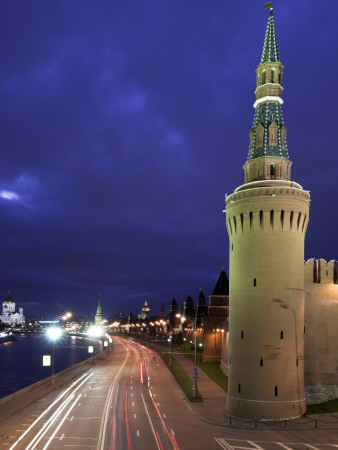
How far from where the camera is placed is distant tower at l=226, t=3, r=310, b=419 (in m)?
38.5

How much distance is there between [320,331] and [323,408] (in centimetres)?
715

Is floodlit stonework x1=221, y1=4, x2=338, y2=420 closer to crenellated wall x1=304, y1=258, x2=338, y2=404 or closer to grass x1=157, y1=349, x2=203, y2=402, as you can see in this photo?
crenellated wall x1=304, y1=258, x2=338, y2=404

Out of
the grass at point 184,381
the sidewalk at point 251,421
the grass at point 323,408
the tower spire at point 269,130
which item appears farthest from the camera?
the grass at point 184,381

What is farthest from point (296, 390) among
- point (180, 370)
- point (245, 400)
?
point (180, 370)

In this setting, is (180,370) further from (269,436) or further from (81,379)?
(269,436)

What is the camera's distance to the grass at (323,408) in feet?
132

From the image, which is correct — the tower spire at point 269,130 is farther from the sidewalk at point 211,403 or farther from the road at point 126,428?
the road at point 126,428

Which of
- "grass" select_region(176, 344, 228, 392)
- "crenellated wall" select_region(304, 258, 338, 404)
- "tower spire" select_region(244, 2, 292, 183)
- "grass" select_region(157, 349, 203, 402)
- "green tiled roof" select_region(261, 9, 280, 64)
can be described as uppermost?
"green tiled roof" select_region(261, 9, 280, 64)

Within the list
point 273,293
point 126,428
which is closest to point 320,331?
point 273,293

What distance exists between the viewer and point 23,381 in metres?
99.8

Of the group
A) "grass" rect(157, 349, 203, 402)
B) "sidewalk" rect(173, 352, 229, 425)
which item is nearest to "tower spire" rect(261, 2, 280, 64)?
"sidewalk" rect(173, 352, 229, 425)

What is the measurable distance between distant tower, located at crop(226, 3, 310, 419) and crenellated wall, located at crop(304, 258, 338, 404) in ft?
13.3

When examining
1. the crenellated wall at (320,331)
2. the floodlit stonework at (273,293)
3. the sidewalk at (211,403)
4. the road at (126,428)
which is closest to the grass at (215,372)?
the sidewalk at (211,403)

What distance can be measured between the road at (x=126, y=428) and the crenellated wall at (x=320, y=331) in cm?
919
